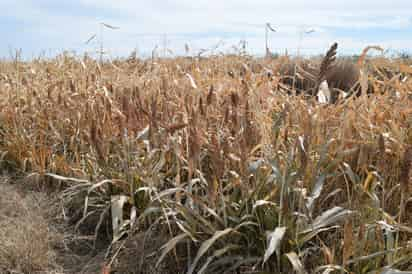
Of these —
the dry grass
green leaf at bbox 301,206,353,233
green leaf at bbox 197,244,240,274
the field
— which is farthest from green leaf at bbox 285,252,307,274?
the dry grass

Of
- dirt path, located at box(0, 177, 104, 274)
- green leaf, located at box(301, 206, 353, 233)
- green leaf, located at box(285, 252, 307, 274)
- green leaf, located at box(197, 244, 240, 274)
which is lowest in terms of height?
dirt path, located at box(0, 177, 104, 274)

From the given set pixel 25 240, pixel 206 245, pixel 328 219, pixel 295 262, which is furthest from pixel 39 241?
pixel 328 219

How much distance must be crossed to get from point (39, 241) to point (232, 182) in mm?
886

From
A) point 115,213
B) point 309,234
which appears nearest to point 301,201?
point 309,234

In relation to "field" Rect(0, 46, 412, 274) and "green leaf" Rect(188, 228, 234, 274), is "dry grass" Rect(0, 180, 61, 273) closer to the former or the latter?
"field" Rect(0, 46, 412, 274)

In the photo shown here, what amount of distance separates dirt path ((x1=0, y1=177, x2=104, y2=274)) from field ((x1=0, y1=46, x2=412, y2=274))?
0.04ft

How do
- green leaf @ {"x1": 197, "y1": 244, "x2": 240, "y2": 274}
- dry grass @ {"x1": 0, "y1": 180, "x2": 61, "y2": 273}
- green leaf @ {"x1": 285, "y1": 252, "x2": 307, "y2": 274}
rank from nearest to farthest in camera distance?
green leaf @ {"x1": 285, "y1": 252, "x2": 307, "y2": 274} → green leaf @ {"x1": 197, "y1": 244, "x2": 240, "y2": 274} → dry grass @ {"x1": 0, "y1": 180, "x2": 61, "y2": 273}

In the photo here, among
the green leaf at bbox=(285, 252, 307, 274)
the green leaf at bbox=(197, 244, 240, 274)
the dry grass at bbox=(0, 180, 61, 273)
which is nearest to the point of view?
the green leaf at bbox=(285, 252, 307, 274)

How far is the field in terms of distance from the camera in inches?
59.2

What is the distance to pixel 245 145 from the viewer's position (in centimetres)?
150

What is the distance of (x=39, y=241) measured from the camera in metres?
1.83

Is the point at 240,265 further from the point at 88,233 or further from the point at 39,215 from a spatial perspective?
the point at 39,215

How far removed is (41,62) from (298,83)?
3.86 m

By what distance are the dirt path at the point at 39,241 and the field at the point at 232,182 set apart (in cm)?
1
